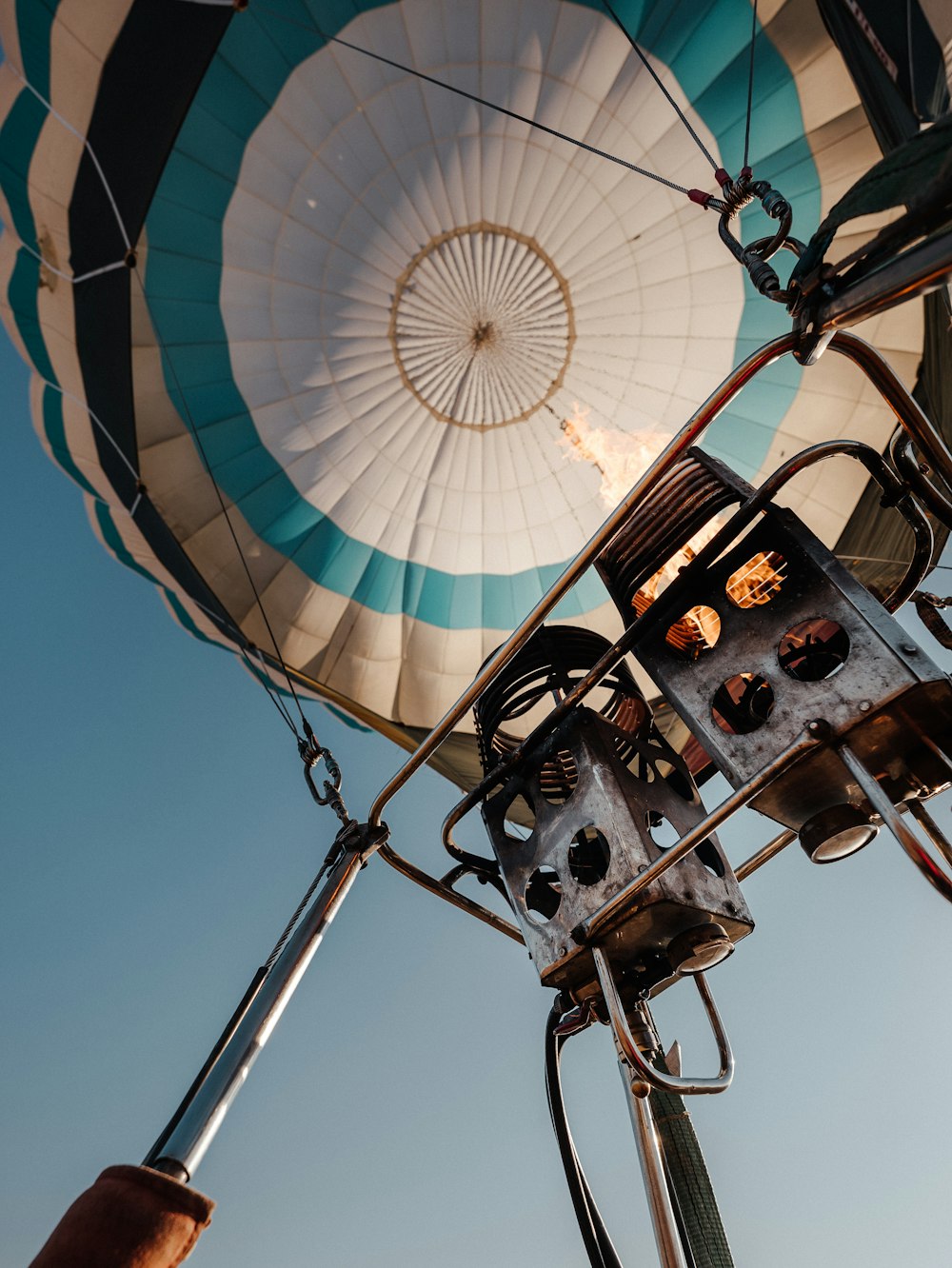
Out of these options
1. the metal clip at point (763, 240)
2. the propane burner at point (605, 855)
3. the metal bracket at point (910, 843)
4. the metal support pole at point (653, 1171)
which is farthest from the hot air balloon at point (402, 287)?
the metal bracket at point (910, 843)

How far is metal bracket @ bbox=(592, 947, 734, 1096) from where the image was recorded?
1584 millimetres

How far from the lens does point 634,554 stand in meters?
2.46

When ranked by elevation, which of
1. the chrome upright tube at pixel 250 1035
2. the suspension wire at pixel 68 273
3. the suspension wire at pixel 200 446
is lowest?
the chrome upright tube at pixel 250 1035

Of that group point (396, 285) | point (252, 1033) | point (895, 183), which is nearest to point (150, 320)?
point (396, 285)

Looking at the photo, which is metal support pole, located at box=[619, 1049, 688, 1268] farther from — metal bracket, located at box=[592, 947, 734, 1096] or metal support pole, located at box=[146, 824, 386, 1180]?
metal support pole, located at box=[146, 824, 386, 1180]

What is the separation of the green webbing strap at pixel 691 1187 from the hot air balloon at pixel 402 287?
2.10 metres

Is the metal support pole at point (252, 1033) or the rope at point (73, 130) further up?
the rope at point (73, 130)

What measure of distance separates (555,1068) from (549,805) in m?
0.67

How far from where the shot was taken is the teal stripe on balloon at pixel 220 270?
3.66m

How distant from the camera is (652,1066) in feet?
5.76

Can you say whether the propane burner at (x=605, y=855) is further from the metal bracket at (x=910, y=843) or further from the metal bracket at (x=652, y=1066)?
the metal bracket at (x=910, y=843)

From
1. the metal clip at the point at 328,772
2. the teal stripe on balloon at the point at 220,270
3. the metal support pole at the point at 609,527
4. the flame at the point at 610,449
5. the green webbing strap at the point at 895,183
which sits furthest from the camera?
the flame at the point at 610,449

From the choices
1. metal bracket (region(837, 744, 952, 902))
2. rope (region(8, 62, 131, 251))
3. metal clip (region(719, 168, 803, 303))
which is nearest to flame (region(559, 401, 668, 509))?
metal clip (region(719, 168, 803, 303))

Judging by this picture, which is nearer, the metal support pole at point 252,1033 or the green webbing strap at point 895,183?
the green webbing strap at point 895,183
